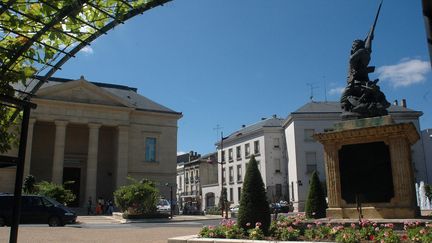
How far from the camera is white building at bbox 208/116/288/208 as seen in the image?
61.2 m

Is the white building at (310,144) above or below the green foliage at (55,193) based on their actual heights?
above

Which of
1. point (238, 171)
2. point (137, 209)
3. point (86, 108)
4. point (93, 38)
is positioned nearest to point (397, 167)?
point (93, 38)

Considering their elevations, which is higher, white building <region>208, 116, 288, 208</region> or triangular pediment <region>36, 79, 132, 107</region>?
triangular pediment <region>36, 79, 132, 107</region>

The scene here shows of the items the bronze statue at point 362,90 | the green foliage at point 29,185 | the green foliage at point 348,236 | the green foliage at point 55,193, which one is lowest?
the green foliage at point 348,236

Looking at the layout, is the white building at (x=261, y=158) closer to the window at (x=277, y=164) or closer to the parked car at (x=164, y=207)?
the window at (x=277, y=164)

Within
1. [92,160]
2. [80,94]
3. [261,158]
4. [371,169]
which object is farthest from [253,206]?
[261,158]

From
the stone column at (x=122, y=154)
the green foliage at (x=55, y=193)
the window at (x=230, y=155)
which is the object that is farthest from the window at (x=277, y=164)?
the green foliage at (x=55, y=193)

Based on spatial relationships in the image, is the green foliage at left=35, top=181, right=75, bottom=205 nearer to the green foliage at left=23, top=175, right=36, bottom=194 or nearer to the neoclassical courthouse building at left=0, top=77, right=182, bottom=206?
the green foliage at left=23, top=175, right=36, bottom=194

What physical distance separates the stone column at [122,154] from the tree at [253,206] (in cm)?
3954

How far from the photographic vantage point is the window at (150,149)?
52906mm

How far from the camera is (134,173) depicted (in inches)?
2020

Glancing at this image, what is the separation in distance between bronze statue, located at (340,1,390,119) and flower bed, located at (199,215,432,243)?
397 cm

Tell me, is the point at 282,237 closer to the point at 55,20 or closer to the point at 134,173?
the point at 55,20

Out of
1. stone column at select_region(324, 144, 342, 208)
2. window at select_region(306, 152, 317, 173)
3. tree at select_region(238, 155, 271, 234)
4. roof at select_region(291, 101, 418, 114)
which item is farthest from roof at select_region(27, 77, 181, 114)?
A: tree at select_region(238, 155, 271, 234)
